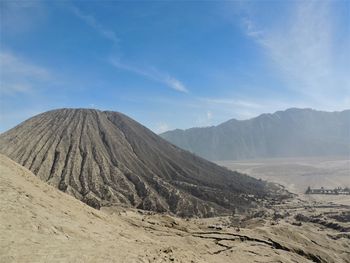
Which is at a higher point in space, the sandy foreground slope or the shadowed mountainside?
the shadowed mountainside

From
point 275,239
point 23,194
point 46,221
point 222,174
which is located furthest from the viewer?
point 222,174

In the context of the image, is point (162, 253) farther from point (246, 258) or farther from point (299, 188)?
point (299, 188)

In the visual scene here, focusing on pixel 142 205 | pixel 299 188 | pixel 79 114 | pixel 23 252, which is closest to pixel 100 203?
pixel 142 205

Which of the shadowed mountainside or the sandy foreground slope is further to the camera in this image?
the shadowed mountainside

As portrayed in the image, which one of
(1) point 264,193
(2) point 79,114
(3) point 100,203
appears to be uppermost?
(2) point 79,114

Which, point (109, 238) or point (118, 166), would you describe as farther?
point (118, 166)
